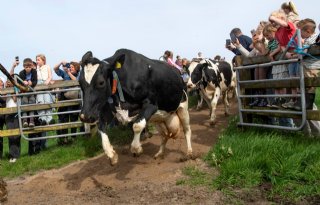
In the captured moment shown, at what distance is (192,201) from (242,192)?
2.24 ft

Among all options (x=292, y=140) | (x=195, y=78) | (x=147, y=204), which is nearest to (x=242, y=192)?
(x=147, y=204)

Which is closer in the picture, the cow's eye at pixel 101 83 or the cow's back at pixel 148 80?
the cow's eye at pixel 101 83

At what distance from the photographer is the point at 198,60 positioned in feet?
39.7

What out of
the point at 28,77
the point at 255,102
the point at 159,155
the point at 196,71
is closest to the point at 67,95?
the point at 28,77

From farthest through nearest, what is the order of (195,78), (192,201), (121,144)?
(195,78)
(121,144)
(192,201)

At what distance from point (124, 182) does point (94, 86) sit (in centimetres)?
168

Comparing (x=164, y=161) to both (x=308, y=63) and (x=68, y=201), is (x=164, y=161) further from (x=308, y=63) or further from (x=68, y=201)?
(x=308, y=63)

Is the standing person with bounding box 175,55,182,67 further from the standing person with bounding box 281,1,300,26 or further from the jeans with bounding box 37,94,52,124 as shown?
the standing person with bounding box 281,1,300,26

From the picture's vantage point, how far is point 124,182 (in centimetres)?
649

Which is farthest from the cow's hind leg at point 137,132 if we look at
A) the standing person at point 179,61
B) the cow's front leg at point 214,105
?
the standing person at point 179,61

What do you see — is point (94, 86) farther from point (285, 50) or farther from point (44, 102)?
point (44, 102)

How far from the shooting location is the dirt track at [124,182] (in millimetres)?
5512

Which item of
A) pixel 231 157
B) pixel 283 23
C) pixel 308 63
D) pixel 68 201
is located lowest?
pixel 68 201

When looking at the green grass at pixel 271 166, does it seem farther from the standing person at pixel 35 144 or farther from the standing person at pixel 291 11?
the standing person at pixel 35 144
